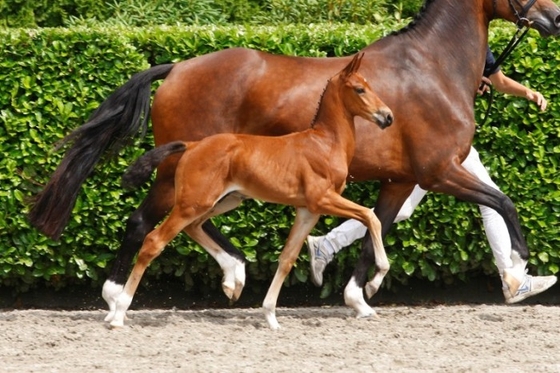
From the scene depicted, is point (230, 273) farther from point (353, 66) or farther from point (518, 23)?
point (518, 23)

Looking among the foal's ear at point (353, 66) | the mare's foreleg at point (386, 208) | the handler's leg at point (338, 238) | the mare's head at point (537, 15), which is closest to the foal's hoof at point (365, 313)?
the mare's foreleg at point (386, 208)

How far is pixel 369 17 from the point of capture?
30.7 feet

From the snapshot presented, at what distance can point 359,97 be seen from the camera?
6480 mm

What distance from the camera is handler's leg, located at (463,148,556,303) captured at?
23.8ft

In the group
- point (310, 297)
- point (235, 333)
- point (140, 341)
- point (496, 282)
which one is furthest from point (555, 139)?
point (140, 341)

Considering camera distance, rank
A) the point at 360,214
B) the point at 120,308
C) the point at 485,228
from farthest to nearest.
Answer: the point at 485,228
the point at 120,308
the point at 360,214

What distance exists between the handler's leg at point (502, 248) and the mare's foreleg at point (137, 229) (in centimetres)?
193

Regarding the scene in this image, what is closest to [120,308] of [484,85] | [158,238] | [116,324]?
[116,324]

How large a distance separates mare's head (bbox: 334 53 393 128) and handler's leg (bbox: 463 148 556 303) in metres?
1.15

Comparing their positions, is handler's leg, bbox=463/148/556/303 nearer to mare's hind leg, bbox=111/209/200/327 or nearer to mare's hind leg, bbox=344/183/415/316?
mare's hind leg, bbox=344/183/415/316

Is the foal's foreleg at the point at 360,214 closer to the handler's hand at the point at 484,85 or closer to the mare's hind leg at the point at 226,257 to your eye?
the mare's hind leg at the point at 226,257

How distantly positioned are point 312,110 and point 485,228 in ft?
4.65

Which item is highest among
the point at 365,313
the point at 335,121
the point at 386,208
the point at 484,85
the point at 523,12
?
the point at 523,12

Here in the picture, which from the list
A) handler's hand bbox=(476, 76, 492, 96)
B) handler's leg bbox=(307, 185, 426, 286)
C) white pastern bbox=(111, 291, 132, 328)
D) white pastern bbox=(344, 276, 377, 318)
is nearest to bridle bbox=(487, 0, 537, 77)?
handler's hand bbox=(476, 76, 492, 96)
